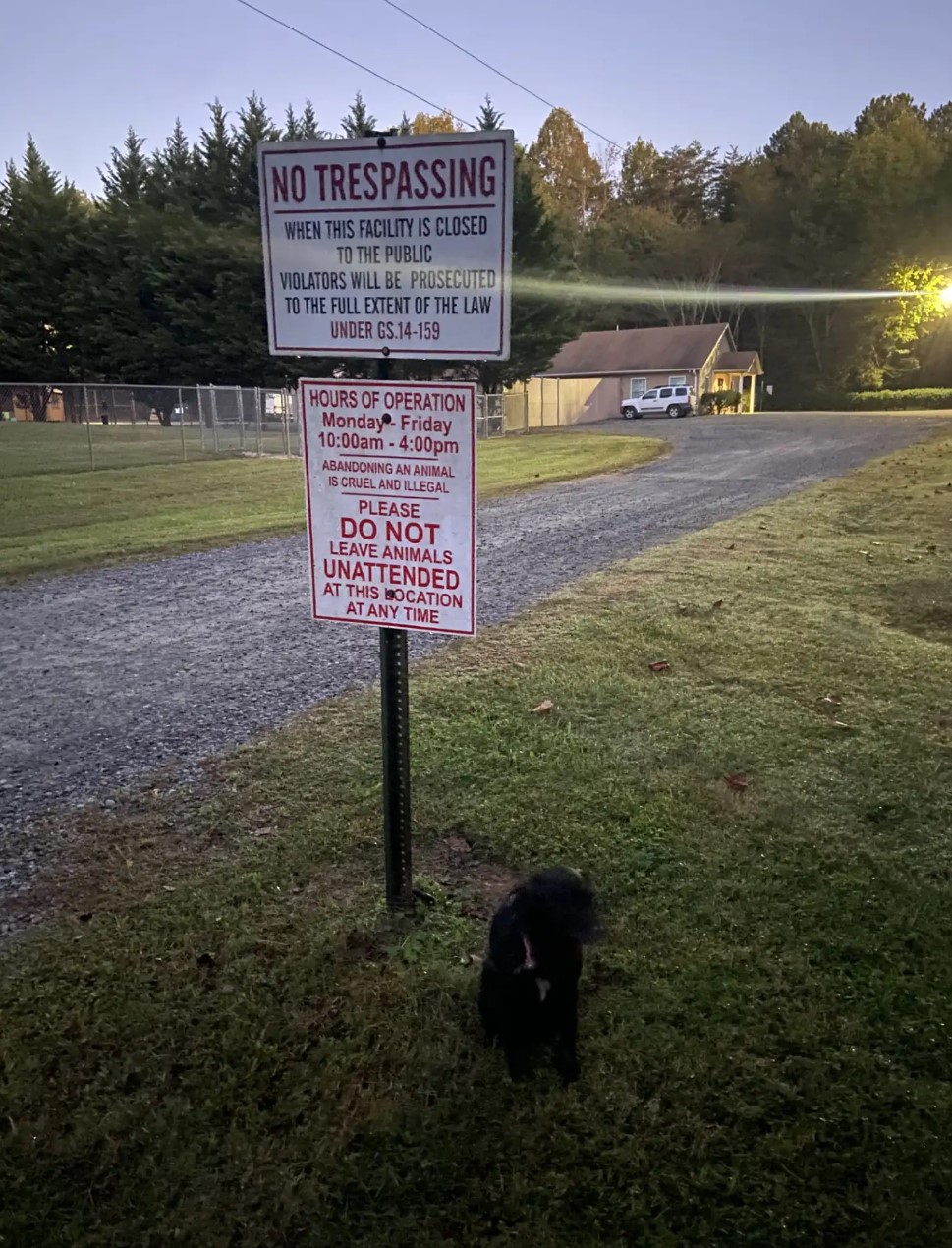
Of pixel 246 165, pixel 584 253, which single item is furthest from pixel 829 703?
pixel 584 253

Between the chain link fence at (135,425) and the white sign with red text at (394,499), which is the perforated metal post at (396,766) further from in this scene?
the chain link fence at (135,425)

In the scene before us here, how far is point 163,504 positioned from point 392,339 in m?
11.9

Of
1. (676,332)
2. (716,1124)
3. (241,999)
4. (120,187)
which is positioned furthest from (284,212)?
(676,332)

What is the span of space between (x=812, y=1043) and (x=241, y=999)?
154cm

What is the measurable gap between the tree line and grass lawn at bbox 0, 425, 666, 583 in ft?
11.0

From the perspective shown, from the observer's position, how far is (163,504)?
44.3ft

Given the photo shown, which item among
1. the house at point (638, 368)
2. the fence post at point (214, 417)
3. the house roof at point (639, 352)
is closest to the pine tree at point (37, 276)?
the fence post at point (214, 417)

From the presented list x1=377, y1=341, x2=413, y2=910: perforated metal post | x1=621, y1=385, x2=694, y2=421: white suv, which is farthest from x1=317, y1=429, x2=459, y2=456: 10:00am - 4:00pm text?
x1=621, y1=385, x2=694, y2=421: white suv

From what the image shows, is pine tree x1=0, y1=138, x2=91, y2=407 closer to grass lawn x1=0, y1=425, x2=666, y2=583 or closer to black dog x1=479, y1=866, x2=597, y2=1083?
grass lawn x1=0, y1=425, x2=666, y2=583

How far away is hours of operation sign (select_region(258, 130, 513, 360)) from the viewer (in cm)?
232

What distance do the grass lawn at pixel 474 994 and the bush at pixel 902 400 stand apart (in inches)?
1910

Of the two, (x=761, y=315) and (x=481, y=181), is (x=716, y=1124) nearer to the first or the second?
(x=481, y=181)

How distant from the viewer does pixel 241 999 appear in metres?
2.54

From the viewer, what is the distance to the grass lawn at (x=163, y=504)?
9500 millimetres
